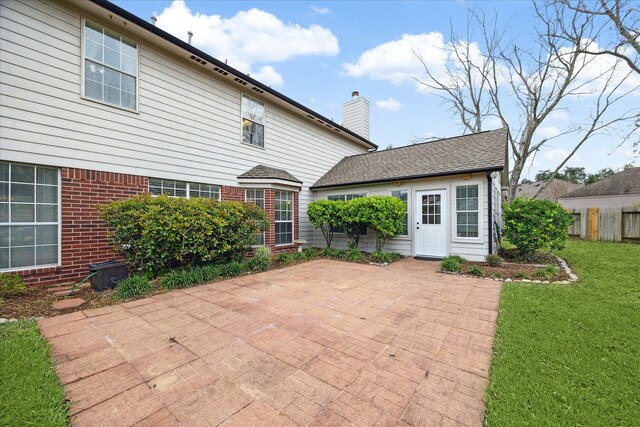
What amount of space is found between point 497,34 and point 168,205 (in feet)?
61.5

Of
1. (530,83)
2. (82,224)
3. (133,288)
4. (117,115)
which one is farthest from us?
(530,83)

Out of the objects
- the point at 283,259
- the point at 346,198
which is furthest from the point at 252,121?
the point at 283,259

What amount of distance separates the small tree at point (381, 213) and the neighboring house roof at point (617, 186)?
25.6m

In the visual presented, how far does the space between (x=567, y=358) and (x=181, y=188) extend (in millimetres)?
7806

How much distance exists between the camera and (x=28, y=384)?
2.12 m

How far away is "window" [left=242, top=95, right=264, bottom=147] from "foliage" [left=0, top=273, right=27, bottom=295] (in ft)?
19.6

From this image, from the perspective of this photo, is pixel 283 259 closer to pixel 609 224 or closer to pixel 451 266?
pixel 451 266

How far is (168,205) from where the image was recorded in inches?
205

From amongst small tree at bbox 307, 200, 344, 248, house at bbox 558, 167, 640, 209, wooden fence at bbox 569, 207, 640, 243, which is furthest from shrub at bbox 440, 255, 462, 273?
house at bbox 558, 167, 640, 209

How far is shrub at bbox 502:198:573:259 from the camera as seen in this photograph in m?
6.86

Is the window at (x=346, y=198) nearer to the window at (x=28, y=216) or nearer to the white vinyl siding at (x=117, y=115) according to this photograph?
the white vinyl siding at (x=117, y=115)

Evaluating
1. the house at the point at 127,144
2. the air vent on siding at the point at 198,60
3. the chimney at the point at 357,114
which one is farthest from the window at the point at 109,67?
the chimney at the point at 357,114

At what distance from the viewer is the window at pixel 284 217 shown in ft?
29.6

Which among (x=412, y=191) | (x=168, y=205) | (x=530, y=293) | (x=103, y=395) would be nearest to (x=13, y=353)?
(x=103, y=395)
